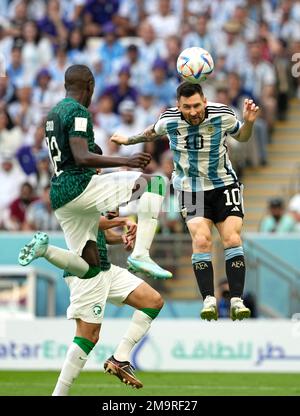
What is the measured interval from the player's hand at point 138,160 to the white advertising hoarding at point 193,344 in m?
8.22

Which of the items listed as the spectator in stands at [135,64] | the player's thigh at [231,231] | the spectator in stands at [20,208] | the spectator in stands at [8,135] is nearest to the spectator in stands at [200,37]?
the spectator in stands at [135,64]

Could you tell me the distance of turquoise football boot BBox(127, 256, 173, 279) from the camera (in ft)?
46.4

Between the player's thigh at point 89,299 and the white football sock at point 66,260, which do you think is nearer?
the white football sock at point 66,260

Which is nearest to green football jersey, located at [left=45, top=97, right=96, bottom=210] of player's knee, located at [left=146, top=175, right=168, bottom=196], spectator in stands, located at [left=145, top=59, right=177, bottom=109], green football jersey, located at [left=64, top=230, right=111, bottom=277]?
player's knee, located at [left=146, top=175, right=168, bottom=196]

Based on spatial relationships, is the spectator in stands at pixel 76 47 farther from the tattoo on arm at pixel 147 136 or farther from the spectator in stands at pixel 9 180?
the tattoo on arm at pixel 147 136

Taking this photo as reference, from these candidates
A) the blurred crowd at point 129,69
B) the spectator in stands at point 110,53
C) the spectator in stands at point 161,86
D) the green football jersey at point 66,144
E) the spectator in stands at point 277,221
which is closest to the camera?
the green football jersey at point 66,144

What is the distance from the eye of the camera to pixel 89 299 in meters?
14.4

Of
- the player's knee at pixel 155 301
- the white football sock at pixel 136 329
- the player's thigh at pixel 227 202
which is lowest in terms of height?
the white football sock at pixel 136 329

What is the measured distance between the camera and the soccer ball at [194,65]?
14398 millimetres

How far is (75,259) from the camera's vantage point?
14.1 metres

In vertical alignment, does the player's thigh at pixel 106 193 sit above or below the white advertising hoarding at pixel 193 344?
above

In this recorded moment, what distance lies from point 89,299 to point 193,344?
771 centimetres
